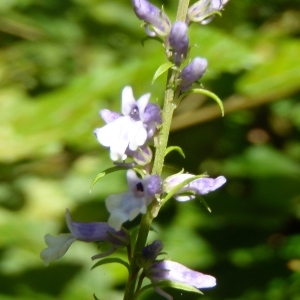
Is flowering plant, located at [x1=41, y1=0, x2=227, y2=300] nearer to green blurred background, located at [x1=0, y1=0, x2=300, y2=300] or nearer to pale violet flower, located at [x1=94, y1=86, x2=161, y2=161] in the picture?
pale violet flower, located at [x1=94, y1=86, x2=161, y2=161]

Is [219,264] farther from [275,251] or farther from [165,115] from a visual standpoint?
[165,115]

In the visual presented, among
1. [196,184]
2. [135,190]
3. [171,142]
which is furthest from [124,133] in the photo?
[171,142]

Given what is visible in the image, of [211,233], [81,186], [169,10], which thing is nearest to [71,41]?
[169,10]

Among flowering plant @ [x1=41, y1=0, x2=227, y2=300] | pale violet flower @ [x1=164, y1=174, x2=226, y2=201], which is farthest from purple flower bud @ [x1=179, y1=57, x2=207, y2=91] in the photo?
pale violet flower @ [x1=164, y1=174, x2=226, y2=201]

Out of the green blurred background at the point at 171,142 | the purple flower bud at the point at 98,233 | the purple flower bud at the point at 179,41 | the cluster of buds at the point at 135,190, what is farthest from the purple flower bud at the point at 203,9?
the green blurred background at the point at 171,142

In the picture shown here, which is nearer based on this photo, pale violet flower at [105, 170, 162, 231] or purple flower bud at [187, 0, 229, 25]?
pale violet flower at [105, 170, 162, 231]

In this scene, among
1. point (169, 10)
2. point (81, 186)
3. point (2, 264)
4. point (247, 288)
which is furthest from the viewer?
point (169, 10)

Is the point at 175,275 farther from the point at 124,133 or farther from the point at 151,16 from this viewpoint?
the point at 151,16
